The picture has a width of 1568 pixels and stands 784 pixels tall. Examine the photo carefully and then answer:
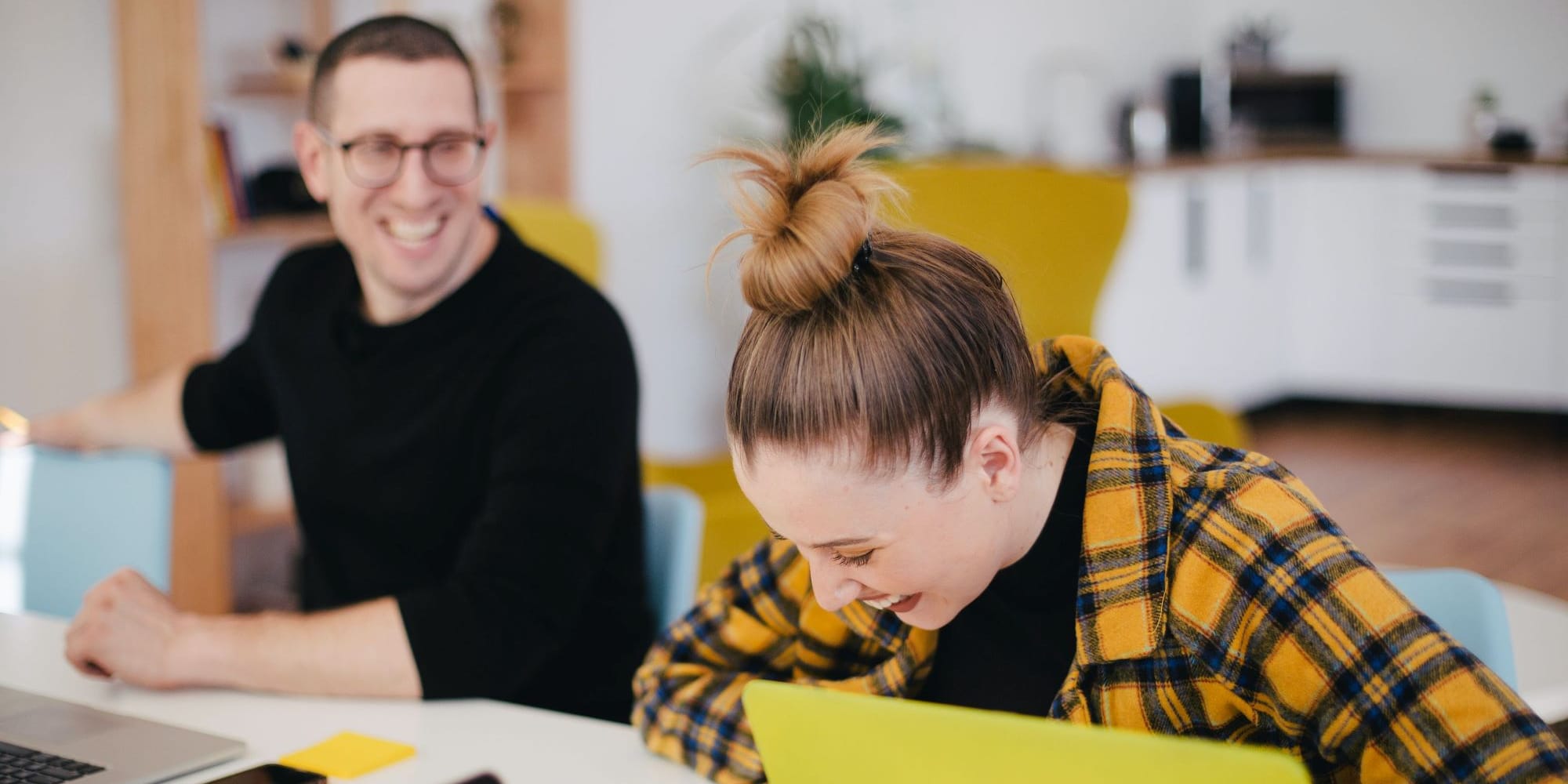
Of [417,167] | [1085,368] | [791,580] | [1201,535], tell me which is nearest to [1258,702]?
[1201,535]

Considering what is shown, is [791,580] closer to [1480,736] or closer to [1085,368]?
[1085,368]

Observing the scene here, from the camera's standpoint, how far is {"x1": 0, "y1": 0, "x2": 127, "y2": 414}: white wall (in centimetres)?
332

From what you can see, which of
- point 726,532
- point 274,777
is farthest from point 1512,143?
point 274,777

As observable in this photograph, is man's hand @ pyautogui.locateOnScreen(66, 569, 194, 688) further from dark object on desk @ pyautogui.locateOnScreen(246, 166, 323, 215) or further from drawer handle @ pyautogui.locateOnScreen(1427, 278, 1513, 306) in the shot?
drawer handle @ pyautogui.locateOnScreen(1427, 278, 1513, 306)

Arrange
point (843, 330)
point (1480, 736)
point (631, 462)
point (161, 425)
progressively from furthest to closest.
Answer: point (161, 425)
point (631, 462)
point (843, 330)
point (1480, 736)

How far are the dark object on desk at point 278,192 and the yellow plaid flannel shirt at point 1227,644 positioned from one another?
2.63m

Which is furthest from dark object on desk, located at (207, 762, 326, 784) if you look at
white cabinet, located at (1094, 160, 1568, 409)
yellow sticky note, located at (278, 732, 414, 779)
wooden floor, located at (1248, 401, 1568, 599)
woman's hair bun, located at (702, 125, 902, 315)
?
white cabinet, located at (1094, 160, 1568, 409)

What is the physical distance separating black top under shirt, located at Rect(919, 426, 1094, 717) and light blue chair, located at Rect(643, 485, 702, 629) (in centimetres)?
60

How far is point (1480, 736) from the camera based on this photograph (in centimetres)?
96

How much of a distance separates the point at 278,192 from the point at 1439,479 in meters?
4.09

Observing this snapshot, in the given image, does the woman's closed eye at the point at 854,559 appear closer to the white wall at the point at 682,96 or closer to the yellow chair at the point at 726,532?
the white wall at the point at 682,96

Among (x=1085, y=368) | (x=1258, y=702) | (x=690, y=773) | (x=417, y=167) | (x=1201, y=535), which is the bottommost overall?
(x=690, y=773)

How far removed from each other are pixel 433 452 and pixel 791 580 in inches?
22.2

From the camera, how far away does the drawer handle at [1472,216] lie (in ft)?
19.9
